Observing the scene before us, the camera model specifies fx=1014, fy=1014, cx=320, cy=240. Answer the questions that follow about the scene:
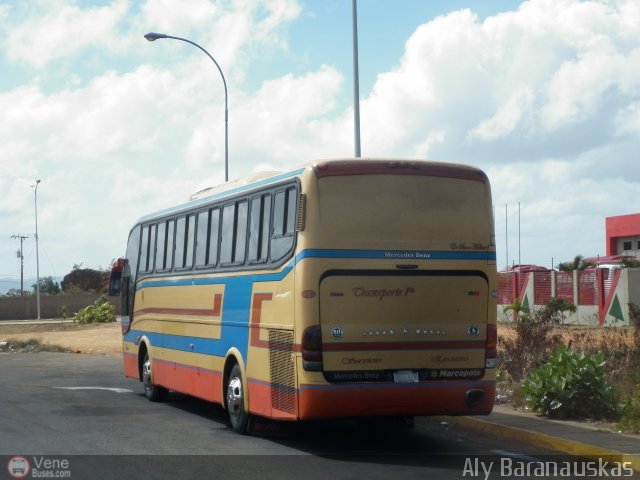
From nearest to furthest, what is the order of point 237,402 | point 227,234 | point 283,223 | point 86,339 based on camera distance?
point 283,223 → point 237,402 → point 227,234 → point 86,339

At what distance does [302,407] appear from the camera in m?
11.5

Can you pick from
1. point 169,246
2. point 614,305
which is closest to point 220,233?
point 169,246

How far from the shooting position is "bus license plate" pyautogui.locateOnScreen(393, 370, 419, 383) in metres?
11.8

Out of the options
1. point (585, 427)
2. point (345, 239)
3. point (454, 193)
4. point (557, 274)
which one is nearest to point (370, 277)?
point (345, 239)

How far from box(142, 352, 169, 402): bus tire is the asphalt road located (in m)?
0.43

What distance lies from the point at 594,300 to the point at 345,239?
31.2 metres

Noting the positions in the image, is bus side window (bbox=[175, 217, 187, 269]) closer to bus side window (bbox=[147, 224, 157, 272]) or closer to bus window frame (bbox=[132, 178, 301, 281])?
bus window frame (bbox=[132, 178, 301, 281])

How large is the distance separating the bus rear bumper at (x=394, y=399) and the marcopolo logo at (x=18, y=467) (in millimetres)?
3032

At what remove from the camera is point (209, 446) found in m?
12.5

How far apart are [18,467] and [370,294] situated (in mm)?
4289

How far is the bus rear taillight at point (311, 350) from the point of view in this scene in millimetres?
11422

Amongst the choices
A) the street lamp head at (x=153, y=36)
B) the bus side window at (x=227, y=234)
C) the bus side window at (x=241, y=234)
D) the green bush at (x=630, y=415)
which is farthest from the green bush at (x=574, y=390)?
the street lamp head at (x=153, y=36)

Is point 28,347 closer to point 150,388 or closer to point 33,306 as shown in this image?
point 150,388

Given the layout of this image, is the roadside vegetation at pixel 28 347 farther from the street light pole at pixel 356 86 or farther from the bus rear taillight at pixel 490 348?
the bus rear taillight at pixel 490 348
